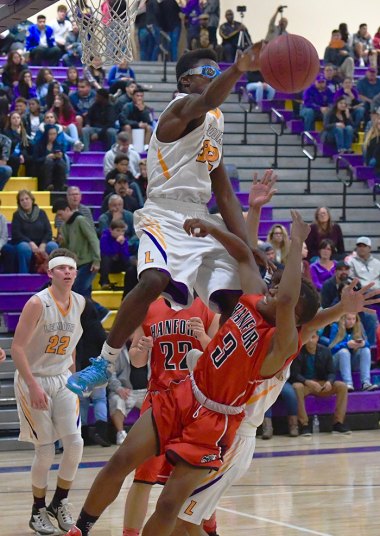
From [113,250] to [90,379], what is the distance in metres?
6.88

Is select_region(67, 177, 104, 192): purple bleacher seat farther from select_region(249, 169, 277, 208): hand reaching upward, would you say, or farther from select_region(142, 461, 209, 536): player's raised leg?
select_region(142, 461, 209, 536): player's raised leg

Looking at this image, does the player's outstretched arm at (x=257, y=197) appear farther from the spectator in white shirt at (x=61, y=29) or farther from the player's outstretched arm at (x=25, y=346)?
the spectator in white shirt at (x=61, y=29)

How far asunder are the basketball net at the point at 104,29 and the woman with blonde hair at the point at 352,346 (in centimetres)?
560

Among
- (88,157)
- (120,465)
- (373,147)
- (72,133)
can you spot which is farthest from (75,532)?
(373,147)

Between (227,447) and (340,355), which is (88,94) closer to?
(340,355)

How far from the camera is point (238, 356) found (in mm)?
5113

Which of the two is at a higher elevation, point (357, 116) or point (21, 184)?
point (357, 116)

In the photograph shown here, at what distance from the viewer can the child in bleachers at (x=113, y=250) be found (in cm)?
1240

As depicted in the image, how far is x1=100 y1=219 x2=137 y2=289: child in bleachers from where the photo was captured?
1240 cm

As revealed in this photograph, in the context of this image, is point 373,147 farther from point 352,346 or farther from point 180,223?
point 180,223

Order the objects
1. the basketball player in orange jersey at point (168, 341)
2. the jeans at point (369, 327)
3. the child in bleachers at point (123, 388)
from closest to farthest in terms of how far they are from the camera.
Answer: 1. the basketball player in orange jersey at point (168, 341)
2. the child in bleachers at point (123, 388)
3. the jeans at point (369, 327)

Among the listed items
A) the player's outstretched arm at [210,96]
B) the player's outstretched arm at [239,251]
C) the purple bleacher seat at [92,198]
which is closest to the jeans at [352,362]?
the purple bleacher seat at [92,198]

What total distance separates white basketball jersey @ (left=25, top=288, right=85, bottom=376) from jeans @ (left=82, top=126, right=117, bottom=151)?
805 centimetres

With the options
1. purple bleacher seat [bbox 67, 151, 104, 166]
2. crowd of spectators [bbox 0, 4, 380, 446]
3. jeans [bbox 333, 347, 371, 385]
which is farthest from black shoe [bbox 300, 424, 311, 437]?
purple bleacher seat [bbox 67, 151, 104, 166]
